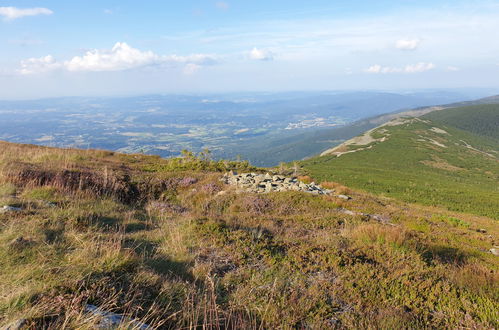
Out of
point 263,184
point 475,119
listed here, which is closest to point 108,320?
point 263,184

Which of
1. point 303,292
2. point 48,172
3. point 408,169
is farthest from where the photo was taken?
point 408,169

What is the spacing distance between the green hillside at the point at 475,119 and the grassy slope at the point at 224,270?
172103mm

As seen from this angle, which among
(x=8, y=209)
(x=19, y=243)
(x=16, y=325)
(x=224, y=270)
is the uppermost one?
(x=16, y=325)

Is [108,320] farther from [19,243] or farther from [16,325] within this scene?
[19,243]

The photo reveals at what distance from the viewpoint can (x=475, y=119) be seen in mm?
162250

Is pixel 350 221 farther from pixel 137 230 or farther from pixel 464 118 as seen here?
pixel 464 118

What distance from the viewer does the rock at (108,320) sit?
295cm

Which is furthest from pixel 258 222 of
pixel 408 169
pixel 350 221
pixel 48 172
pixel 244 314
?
pixel 408 169

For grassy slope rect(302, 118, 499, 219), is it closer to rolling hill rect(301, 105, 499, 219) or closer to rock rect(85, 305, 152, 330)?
rolling hill rect(301, 105, 499, 219)

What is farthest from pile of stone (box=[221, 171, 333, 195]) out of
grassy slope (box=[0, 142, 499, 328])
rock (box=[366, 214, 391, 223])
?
grassy slope (box=[0, 142, 499, 328])

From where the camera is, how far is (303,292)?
501 centimetres

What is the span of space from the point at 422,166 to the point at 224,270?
6958cm

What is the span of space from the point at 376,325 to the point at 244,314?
2080 millimetres

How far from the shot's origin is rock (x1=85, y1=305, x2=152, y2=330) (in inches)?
116
